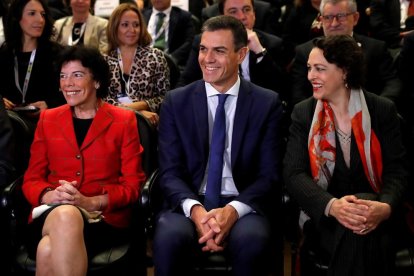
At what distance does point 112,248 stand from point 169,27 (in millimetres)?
3095

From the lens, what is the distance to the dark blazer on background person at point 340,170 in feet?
9.38

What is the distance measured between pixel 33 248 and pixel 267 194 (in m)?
1.06

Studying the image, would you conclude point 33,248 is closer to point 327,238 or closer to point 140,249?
point 140,249

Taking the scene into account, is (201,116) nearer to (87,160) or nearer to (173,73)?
(87,160)

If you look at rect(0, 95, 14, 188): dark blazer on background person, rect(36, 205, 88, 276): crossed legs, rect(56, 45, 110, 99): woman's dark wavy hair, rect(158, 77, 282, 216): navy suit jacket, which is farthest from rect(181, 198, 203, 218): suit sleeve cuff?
rect(0, 95, 14, 188): dark blazer on background person

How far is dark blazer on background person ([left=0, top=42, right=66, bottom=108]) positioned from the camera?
163 inches

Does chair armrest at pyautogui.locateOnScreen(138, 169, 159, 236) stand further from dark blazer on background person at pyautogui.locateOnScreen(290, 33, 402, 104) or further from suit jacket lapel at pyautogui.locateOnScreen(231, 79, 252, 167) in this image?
dark blazer on background person at pyautogui.locateOnScreen(290, 33, 402, 104)

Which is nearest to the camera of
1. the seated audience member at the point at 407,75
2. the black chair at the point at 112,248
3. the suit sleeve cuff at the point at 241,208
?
the black chair at the point at 112,248

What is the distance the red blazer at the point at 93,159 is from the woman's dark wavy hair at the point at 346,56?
38.6 inches

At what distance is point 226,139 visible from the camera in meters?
3.08

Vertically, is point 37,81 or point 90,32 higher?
point 90,32

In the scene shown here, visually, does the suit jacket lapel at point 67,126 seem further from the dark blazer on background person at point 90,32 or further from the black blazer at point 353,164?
the dark blazer on background person at point 90,32

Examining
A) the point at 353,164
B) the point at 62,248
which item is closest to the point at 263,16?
the point at 353,164

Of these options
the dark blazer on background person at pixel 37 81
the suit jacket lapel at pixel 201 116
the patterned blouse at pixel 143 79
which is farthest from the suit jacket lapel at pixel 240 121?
the dark blazer on background person at pixel 37 81
